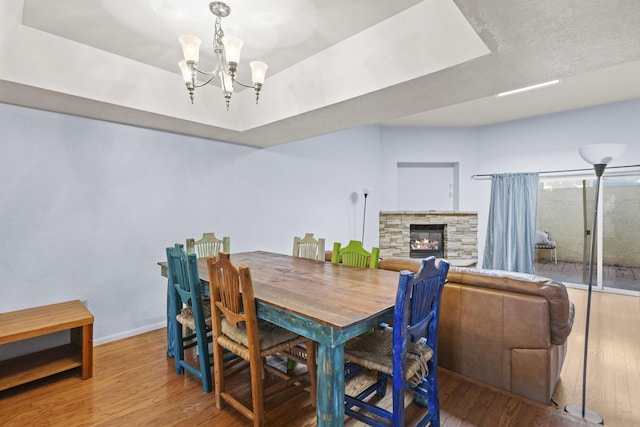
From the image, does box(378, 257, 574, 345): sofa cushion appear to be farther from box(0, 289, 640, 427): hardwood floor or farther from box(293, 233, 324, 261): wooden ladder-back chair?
box(293, 233, 324, 261): wooden ladder-back chair

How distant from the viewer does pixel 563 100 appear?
173 inches

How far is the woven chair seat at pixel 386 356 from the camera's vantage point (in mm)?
1527

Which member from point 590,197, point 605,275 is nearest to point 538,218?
point 590,197

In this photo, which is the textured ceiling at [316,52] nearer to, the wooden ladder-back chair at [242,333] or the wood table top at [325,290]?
the wood table top at [325,290]

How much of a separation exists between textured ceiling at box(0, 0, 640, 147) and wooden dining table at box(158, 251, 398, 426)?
1344 millimetres

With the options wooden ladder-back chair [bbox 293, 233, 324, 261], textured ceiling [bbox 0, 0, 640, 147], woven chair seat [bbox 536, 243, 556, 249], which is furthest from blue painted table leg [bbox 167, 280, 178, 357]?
woven chair seat [bbox 536, 243, 556, 249]

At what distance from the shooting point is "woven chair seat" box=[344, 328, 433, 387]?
1.53 meters

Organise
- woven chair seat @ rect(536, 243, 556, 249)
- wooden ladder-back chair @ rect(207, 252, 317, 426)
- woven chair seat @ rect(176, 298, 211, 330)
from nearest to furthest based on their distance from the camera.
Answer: wooden ladder-back chair @ rect(207, 252, 317, 426) < woven chair seat @ rect(176, 298, 211, 330) < woven chair seat @ rect(536, 243, 556, 249)

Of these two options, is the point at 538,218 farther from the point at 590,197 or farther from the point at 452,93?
the point at 452,93

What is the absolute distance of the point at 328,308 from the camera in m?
1.51

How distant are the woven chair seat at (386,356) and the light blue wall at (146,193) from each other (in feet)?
8.08

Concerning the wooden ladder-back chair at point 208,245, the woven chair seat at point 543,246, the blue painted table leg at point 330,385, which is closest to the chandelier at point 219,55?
the blue painted table leg at point 330,385

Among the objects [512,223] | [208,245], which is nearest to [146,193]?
[208,245]

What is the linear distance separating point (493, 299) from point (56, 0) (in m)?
3.29
